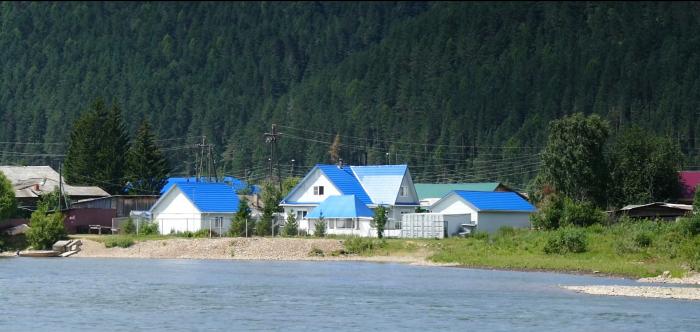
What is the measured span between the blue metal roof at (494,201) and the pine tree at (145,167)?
106 ft

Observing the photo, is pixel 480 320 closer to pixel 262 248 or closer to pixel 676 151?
pixel 262 248

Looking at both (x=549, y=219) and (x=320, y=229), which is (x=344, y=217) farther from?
(x=549, y=219)

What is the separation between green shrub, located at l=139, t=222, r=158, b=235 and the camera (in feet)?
255

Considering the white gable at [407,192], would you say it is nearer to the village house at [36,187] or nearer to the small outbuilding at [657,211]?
the small outbuilding at [657,211]

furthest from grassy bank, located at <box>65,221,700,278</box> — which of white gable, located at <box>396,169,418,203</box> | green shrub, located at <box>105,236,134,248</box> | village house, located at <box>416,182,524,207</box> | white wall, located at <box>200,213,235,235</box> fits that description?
village house, located at <box>416,182,524,207</box>

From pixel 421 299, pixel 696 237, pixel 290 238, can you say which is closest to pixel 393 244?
pixel 290 238

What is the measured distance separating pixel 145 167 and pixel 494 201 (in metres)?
34.2

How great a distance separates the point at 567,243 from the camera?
6034 centimetres

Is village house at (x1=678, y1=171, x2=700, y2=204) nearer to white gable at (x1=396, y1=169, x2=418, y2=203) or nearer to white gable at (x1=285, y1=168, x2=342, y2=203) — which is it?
white gable at (x1=396, y1=169, x2=418, y2=203)

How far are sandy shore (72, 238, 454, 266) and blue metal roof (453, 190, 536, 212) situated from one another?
1157 cm

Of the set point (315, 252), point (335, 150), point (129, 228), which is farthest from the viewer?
point (335, 150)

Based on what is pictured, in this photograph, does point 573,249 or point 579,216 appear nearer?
point 573,249

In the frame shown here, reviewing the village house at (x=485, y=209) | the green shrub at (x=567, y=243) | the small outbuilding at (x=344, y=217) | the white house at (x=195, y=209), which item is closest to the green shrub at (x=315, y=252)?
the small outbuilding at (x=344, y=217)

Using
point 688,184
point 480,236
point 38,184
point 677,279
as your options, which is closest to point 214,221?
point 480,236
